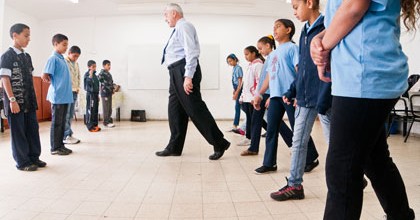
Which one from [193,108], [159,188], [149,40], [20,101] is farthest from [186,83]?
[149,40]

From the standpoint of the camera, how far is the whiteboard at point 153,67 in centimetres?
A: 762

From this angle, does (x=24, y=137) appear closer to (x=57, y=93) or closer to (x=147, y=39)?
(x=57, y=93)

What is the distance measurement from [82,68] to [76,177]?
20.3 feet

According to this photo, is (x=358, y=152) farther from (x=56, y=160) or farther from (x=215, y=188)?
(x=56, y=160)

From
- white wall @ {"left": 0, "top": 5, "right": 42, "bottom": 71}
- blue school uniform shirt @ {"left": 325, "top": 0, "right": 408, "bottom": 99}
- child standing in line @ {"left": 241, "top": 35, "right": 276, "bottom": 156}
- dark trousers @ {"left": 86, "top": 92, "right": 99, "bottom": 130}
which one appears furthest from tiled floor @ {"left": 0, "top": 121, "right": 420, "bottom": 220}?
white wall @ {"left": 0, "top": 5, "right": 42, "bottom": 71}

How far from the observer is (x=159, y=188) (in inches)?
82.0

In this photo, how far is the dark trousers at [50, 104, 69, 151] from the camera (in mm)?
3211

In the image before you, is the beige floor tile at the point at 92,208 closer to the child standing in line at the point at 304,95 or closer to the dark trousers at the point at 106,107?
the child standing in line at the point at 304,95

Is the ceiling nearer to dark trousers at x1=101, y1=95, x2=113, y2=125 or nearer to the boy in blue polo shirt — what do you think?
dark trousers at x1=101, y1=95, x2=113, y2=125

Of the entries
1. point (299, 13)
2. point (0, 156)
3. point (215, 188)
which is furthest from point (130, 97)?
point (299, 13)

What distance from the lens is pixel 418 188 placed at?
2057mm

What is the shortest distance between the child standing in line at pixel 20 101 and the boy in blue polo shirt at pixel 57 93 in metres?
0.48

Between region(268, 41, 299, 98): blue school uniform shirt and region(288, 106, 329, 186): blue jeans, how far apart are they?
18.0 inches

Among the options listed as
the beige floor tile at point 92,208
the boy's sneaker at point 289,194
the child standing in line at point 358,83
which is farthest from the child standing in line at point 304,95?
the beige floor tile at point 92,208
